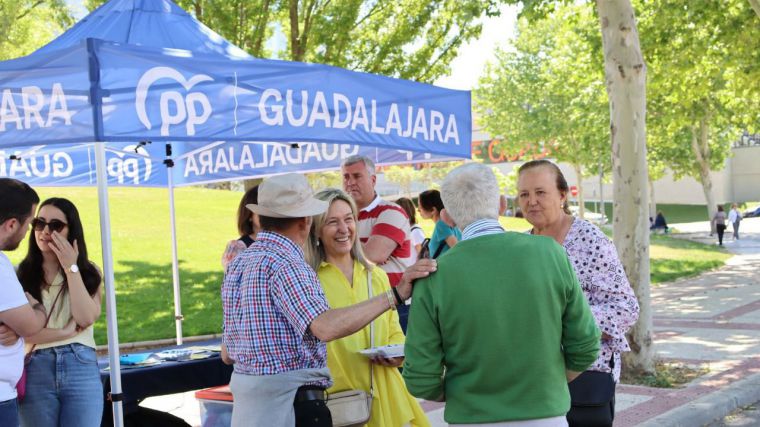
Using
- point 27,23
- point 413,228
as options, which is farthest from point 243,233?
point 27,23

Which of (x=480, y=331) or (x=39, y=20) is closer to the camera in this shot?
(x=480, y=331)

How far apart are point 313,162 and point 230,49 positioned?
213cm

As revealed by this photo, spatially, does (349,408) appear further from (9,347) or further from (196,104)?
(196,104)

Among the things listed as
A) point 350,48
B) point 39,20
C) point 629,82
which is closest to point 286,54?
point 350,48

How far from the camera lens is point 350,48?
17.5 meters

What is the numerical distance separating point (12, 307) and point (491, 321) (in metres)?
1.96

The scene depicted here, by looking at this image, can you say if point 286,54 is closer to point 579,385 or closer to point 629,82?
point 629,82

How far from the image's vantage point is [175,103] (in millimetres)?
4527

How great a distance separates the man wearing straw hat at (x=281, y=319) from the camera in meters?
3.66

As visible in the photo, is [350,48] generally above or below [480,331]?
above

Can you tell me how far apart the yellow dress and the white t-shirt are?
4.53ft

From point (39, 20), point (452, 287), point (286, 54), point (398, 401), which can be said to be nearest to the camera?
point (452, 287)

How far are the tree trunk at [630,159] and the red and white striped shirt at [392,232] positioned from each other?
4.37 m

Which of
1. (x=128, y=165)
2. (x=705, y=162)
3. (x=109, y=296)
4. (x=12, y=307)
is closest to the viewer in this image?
(x=12, y=307)
